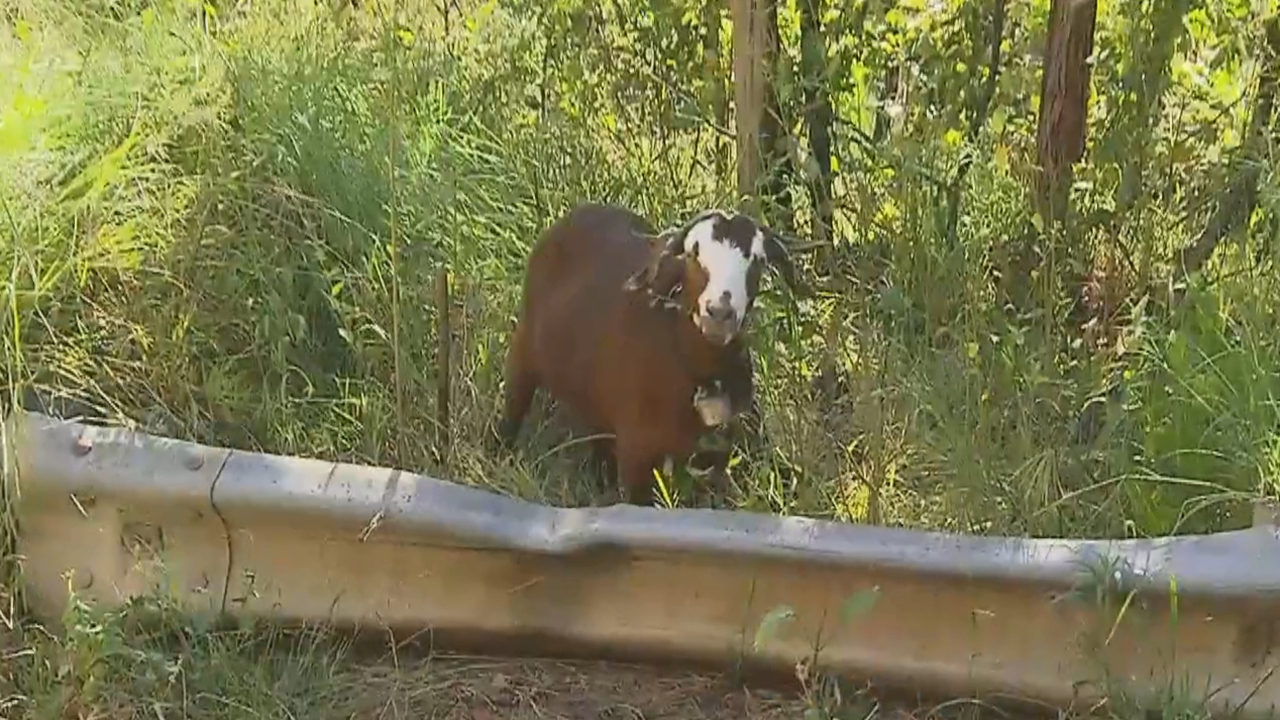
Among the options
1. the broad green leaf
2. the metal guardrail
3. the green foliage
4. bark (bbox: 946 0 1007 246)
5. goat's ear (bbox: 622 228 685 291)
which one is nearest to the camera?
the broad green leaf

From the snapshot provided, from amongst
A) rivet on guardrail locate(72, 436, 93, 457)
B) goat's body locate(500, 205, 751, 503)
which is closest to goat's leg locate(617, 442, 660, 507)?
goat's body locate(500, 205, 751, 503)

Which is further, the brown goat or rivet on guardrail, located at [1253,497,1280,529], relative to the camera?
the brown goat

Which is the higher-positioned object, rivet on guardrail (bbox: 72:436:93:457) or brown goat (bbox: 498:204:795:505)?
brown goat (bbox: 498:204:795:505)

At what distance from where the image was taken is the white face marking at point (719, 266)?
316 cm

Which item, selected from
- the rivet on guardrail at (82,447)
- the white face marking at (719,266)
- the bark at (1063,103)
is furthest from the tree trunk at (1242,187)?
the rivet on guardrail at (82,447)

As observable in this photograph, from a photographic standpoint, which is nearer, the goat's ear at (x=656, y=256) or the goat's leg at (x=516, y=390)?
the goat's ear at (x=656, y=256)

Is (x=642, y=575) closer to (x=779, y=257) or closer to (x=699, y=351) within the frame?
(x=699, y=351)

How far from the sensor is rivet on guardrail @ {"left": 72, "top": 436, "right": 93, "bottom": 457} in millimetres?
3201

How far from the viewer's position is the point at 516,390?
3775mm

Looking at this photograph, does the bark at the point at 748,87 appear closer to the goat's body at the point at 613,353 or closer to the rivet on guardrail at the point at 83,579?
the goat's body at the point at 613,353

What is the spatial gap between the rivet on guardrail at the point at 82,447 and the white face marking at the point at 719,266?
1256 millimetres

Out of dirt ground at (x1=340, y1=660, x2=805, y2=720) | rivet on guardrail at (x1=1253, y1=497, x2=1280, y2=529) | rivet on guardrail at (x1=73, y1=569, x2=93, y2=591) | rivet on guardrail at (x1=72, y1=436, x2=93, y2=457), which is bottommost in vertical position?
dirt ground at (x1=340, y1=660, x2=805, y2=720)

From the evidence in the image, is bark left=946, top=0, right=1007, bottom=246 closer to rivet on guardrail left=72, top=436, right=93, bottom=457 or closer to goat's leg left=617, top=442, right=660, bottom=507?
goat's leg left=617, top=442, right=660, bottom=507

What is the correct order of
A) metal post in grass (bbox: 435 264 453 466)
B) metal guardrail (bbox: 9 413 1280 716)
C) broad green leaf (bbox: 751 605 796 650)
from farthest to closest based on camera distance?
metal post in grass (bbox: 435 264 453 466) → metal guardrail (bbox: 9 413 1280 716) → broad green leaf (bbox: 751 605 796 650)
